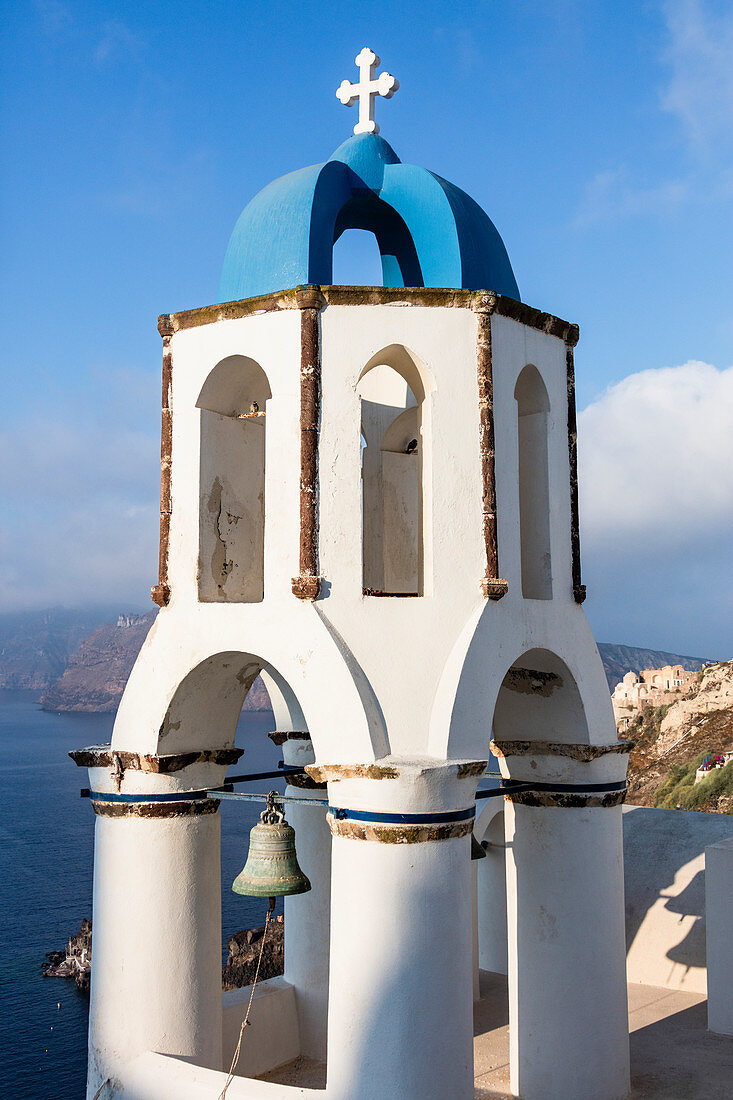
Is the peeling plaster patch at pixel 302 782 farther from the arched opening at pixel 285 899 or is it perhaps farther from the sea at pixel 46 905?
the sea at pixel 46 905

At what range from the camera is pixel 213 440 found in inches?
323

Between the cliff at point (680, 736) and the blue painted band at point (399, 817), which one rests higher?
the blue painted band at point (399, 817)

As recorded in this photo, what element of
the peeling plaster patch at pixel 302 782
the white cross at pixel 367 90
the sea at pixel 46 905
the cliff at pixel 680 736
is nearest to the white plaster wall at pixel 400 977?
the peeling plaster patch at pixel 302 782

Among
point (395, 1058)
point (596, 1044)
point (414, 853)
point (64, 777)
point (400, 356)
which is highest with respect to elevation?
point (400, 356)

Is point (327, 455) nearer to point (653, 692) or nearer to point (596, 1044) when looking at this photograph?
point (596, 1044)

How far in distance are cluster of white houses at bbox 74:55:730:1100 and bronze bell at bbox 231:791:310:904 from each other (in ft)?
1.99

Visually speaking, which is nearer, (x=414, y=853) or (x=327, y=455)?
(x=414, y=853)

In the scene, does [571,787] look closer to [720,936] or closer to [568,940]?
[568,940]

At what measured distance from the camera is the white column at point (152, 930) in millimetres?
7559

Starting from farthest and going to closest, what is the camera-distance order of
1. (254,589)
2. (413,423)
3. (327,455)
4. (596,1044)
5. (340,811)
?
(413,423), (254,589), (596,1044), (327,455), (340,811)

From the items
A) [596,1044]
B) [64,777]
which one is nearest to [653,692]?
[596,1044]

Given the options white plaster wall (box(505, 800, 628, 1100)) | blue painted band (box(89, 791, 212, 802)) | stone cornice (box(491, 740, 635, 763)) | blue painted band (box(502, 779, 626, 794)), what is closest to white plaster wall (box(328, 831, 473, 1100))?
white plaster wall (box(505, 800, 628, 1100))

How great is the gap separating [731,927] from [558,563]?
197 inches

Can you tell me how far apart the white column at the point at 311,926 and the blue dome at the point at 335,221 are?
16.0 feet
